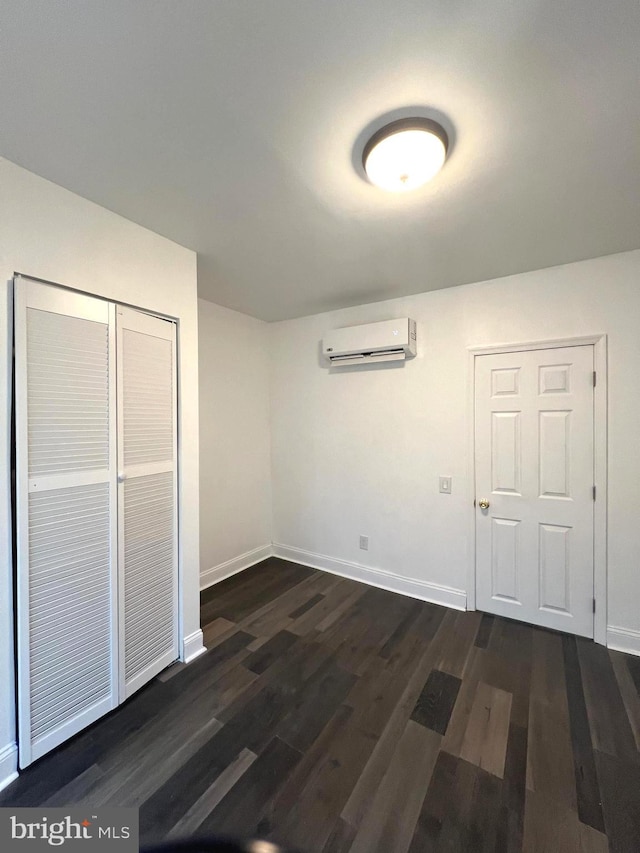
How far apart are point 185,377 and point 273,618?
1.88m

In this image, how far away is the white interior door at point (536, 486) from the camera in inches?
90.6

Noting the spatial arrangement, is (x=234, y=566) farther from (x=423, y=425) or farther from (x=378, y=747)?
(x=423, y=425)

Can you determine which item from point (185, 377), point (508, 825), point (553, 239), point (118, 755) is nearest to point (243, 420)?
point (185, 377)

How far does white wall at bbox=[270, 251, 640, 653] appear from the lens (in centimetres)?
217

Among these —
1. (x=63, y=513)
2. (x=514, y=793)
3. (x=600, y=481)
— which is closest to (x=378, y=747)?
(x=514, y=793)

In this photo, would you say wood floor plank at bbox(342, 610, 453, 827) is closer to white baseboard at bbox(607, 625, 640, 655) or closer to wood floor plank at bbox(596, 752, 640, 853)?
wood floor plank at bbox(596, 752, 640, 853)

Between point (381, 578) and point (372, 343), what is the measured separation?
210 cm

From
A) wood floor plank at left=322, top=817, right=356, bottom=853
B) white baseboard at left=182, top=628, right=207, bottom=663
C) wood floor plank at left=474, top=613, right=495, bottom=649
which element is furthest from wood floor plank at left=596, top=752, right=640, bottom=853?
white baseboard at left=182, top=628, right=207, bottom=663

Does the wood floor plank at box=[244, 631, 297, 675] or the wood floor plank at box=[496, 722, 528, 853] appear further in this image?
the wood floor plank at box=[244, 631, 297, 675]

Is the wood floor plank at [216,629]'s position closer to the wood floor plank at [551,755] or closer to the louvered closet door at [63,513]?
the louvered closet door at [63,513]

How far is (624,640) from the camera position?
7.09 feet

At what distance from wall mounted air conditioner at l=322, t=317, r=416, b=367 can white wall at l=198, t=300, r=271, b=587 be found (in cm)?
89

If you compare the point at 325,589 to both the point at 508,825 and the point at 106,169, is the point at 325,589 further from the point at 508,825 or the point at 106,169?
the point at 106,169

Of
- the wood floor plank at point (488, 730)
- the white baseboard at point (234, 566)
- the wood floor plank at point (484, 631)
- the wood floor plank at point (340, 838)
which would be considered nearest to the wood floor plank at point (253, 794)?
the wood floor plank at point (340, 838)
